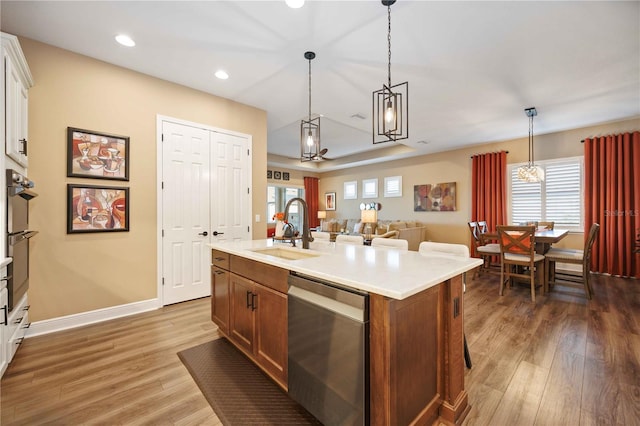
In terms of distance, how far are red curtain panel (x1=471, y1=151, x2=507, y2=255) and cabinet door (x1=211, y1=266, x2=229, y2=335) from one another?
6.15 m

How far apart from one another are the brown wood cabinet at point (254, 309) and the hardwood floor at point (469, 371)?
42 centimetres

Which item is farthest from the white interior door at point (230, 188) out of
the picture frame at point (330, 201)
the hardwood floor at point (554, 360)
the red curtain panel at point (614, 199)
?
the red curtain panel at point (614, 199)

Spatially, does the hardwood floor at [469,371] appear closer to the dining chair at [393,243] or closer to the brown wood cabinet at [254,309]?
the brown wood cabinet at [254,309]

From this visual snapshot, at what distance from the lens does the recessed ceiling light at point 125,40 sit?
2627mm

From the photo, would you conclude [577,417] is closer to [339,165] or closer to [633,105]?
[633,105]

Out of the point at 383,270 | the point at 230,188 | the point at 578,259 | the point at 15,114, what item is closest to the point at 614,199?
the point at 578,259

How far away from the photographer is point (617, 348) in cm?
237

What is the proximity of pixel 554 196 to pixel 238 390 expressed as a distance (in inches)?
267

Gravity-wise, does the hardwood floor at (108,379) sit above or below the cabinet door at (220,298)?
below

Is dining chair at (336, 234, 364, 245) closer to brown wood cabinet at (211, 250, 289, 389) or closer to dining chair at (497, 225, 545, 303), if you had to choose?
brown wood cabinet at (211, 250, 289, 389)

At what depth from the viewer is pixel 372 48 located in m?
2.81

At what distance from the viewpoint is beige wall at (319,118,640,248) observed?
5344mm

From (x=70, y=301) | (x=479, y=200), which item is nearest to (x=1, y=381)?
(x=70, y=301)

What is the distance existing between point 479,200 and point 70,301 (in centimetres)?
750
